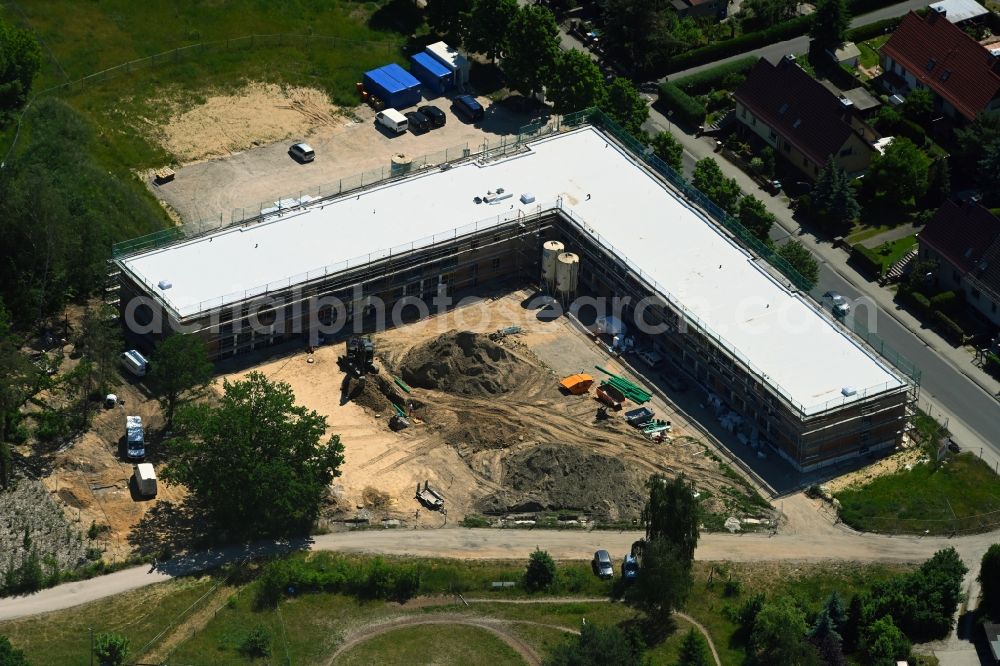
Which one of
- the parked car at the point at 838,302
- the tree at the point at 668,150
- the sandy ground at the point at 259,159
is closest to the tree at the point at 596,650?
the parked car at the point at 838,302

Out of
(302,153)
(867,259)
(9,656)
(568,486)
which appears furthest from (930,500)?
(9,656)

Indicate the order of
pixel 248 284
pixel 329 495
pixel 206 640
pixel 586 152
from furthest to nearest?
pixel 586 152
pixel 248 284
pixel 329 495
pixel 206 640

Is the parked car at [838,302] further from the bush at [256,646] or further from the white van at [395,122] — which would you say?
the bush at [256,646]

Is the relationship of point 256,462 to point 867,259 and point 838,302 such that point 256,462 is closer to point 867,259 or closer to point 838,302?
point 838,302

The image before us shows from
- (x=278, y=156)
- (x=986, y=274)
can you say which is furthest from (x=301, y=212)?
(x=986, y=274)

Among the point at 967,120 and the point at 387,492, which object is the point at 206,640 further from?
the point at 967,120

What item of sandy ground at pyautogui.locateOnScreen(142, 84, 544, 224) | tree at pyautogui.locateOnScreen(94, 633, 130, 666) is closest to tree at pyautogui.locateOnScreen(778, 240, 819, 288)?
sandy ground at pyautogui.locateOnScreen(142, 84, 544, 224)
